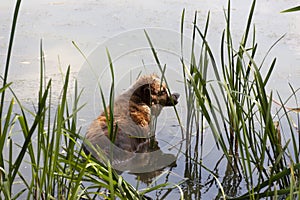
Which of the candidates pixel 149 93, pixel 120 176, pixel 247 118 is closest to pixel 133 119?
pixel 149 93

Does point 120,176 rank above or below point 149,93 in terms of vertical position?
below

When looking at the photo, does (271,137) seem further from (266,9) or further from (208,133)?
(266,9)

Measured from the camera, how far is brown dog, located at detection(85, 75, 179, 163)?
2.31 metres

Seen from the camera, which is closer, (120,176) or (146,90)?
(120,176)

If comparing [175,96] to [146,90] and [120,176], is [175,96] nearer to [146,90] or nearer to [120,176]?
[146,90]

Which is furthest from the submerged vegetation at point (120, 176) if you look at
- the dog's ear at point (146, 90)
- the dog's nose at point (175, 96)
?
the dog's ear at point (146, 90)

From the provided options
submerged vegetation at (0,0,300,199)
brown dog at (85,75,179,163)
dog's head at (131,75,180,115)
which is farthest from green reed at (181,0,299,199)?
dog's head at (131,75,180,115)

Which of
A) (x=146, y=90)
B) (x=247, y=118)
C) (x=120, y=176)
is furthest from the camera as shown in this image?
(x=146, y=90)

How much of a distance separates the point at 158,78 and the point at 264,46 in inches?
39.8

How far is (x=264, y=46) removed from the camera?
11.2 ft

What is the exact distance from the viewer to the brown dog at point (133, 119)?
2.31 meters

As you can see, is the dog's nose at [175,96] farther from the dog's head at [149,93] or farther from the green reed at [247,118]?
the green reed at [247,118]

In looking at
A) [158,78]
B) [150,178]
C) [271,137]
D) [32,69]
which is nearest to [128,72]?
[158,78]

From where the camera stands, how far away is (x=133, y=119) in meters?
2.59
